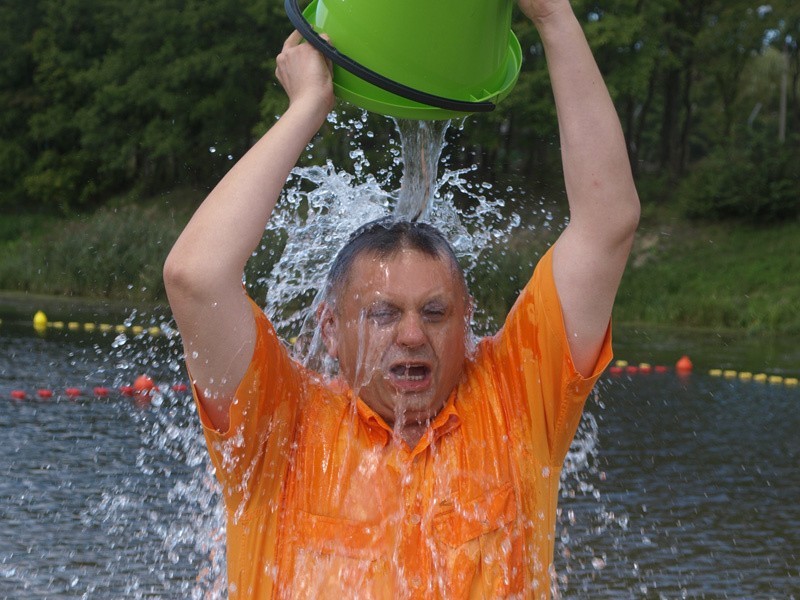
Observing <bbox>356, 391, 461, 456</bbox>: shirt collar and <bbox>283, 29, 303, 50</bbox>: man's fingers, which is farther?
<bbox>283, 29, 303, 50</bbox>: man's fingers

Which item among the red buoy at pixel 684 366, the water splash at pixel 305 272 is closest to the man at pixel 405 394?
the water splash at pixel 305 272

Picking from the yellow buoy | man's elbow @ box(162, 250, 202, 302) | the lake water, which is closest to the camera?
man's elbow @ box(162, 250, 202, 302)

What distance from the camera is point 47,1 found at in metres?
44.3

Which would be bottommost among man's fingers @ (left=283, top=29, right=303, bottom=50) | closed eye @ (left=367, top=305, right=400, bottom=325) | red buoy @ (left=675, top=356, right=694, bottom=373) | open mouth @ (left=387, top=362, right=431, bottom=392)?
red buoy @ (left=675, top=356, right=694, bottom=373)

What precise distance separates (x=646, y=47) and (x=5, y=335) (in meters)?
21.3

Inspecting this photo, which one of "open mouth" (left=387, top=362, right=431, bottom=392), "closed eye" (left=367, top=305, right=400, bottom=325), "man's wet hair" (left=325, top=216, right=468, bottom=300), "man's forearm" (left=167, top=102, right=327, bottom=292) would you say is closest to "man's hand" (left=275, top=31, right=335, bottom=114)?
"man's forearm" (left=167, top=102, right=327, bottom=292)

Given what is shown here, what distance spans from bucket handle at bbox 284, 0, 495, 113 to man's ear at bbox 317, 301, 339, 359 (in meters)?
0.55

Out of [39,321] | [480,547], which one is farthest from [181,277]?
[39,321]

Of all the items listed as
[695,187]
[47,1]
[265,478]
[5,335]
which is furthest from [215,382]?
[47,1]

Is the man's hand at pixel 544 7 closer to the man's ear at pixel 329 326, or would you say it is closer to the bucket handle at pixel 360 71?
the bucket handle at pixel 360 71

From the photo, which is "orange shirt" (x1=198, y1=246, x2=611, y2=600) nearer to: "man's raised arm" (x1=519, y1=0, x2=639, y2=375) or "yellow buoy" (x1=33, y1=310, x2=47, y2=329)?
"man's raised arm" (x1=519, y1=0, x2=639, y2=375)

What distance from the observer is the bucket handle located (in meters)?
2.96

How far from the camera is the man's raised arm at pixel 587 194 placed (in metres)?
2.69

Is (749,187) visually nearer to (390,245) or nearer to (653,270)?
(653,270)
